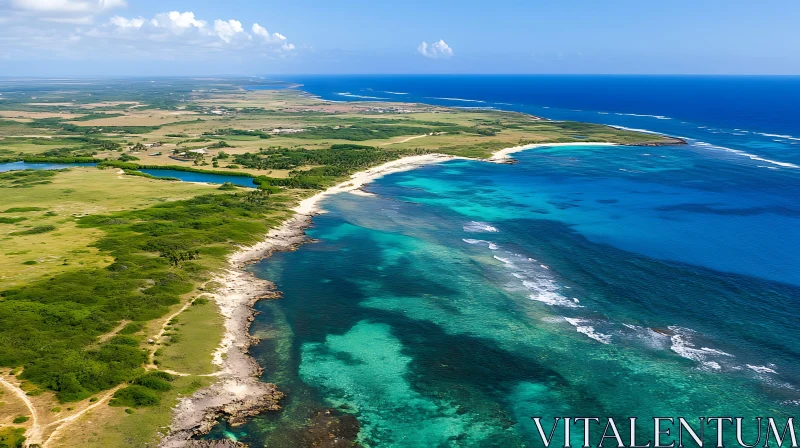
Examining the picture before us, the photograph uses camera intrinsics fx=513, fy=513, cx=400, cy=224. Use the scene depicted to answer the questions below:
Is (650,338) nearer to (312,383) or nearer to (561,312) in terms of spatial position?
(561,312)

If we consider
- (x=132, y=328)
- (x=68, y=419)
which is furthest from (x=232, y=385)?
(x=132, y=328)

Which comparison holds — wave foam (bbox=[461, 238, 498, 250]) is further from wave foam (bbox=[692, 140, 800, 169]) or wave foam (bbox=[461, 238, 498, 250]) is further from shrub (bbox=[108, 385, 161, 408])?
wave foam (bbox=[692, 140, 800, 169])

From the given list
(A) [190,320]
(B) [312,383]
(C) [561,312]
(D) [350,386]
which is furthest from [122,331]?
(C) [561,312]

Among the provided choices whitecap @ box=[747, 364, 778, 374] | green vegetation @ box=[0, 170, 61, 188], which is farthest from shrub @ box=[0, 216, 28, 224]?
whitecap @ box=[747, 364, 778, 374]

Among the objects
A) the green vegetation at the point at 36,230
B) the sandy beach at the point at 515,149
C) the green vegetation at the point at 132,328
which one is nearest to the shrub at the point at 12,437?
the green vegetation at the point at 132,328

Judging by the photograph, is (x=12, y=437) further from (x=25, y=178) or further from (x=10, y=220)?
(x=25, y=178)
